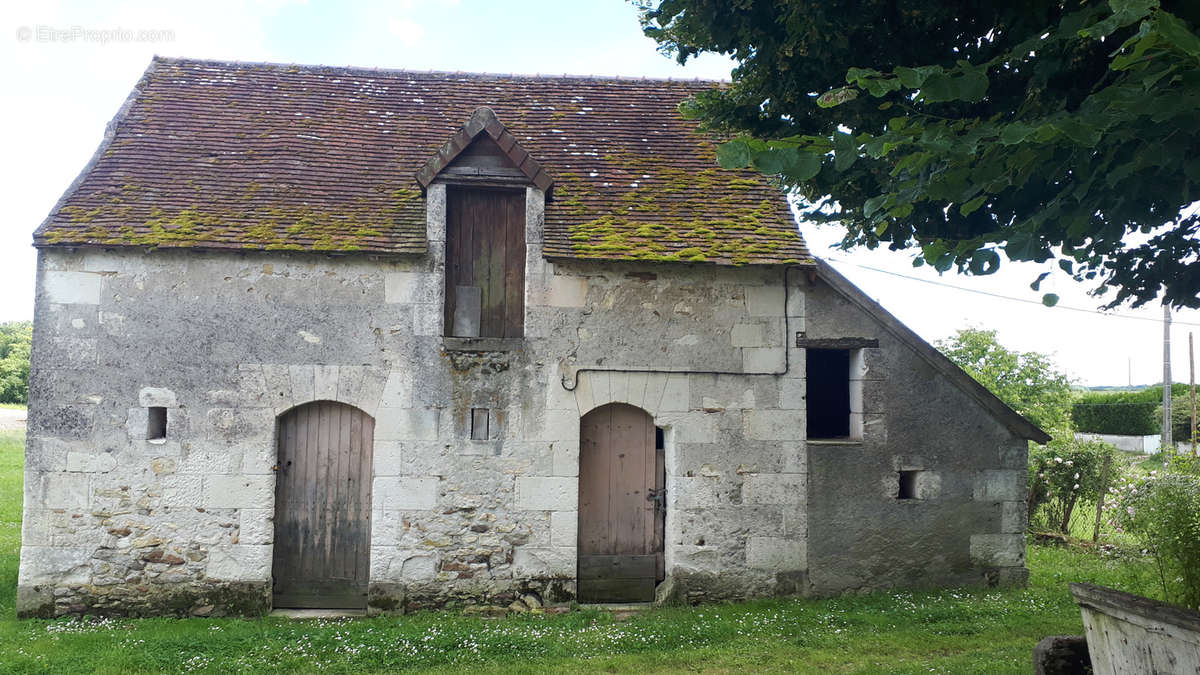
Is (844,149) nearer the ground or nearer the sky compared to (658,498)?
nearer the sky

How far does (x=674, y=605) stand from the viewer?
8172 mm

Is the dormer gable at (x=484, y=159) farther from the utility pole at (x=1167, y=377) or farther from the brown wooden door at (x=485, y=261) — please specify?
the utility pole at (x=1167, y=377)

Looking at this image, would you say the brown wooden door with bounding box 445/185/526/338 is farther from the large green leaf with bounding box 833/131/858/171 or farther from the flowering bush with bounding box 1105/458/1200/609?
the flowering bush with bounding box 1105/458/1200/609

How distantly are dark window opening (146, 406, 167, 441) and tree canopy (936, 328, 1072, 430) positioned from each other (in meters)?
21.4

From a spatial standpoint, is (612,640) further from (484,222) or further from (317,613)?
(484,222)

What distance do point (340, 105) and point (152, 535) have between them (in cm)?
562

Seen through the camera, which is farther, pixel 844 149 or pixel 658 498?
pixel 658 498

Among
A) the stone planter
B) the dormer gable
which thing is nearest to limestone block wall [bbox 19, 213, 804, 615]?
the dormer gable

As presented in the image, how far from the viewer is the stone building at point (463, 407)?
7.88 meters

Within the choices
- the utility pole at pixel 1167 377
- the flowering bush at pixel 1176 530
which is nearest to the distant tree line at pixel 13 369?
the flowering bush at pixel 1176 530

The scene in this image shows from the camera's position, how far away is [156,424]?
316 inches

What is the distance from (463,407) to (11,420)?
86.0 ft

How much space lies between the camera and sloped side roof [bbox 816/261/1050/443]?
8570 millimetres

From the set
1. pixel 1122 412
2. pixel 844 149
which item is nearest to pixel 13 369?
pixel 844 149
